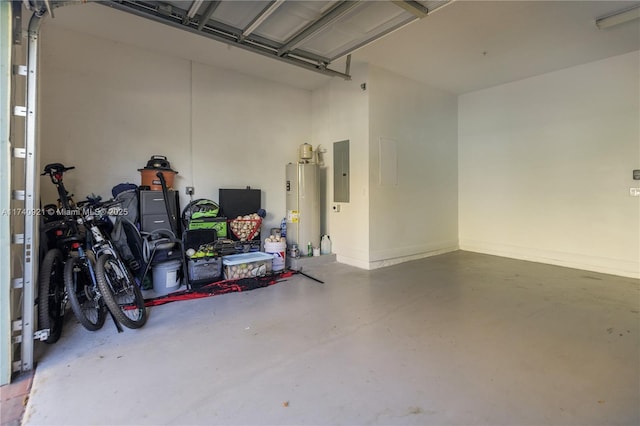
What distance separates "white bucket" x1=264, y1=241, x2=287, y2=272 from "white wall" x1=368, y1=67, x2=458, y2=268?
1504 millimetres

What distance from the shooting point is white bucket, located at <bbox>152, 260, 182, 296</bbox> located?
3.74 m

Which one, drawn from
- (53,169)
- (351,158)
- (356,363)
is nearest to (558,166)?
(351,158)

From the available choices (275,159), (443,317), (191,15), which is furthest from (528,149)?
(191,15)

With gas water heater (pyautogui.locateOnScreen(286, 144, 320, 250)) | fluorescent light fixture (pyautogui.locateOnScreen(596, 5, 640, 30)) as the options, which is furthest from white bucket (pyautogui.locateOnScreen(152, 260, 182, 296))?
fluorescent light fixture (pyautogui.locateOnScreen(596, 5, 640, 30))

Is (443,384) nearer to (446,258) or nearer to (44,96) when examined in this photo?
(446,258)

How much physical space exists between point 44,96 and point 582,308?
683 centimetres

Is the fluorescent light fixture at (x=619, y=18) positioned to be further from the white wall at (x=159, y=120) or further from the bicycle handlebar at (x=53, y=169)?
the bicycle handlebar at (x=53, y=169)

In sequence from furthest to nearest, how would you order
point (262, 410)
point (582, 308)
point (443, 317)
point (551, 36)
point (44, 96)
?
point (551, 36) < point (44, 96) < point (582, 308) < point (443, 317) < point (262, 410)

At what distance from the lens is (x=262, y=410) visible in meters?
1.71

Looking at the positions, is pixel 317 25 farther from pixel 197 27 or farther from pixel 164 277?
pixel 164 277

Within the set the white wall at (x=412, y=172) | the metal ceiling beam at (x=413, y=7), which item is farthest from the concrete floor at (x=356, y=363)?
the metal ceiling beam at (x=413, y=7)

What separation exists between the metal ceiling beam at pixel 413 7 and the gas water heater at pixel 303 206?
3216 millimetres

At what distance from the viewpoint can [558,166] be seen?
17.2 feet

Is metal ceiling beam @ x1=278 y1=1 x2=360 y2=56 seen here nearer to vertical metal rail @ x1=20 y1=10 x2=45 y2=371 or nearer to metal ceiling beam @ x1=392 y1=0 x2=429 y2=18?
metal ceiling beam @ x1=392 y1=0 x2=429 y2=18
